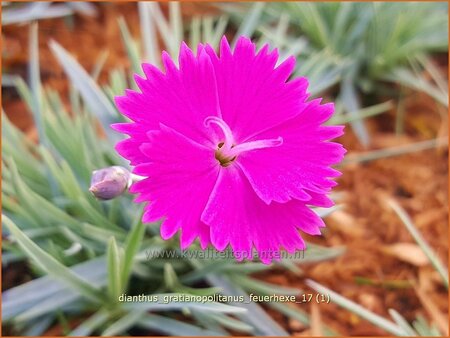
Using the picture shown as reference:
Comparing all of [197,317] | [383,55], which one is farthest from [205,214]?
[383,55]

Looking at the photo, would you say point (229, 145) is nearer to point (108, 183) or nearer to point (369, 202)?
point (108, 183)

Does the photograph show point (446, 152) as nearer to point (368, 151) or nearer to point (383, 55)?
point (368, 151)

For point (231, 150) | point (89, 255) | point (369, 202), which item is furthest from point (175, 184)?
point (369, 202)

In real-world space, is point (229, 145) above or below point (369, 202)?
below

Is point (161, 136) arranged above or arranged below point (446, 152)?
below

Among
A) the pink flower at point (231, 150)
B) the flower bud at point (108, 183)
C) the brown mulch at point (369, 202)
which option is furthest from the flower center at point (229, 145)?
the brown mulch at point (369, 202)

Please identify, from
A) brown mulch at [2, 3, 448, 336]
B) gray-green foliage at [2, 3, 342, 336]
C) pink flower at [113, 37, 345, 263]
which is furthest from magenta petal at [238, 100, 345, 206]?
brown mulch at [2, 3, 448, 336]

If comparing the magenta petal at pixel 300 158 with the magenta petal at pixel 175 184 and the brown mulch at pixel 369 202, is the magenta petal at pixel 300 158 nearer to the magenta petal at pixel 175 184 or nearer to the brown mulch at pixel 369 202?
the magenta petal at pixel 175 184
